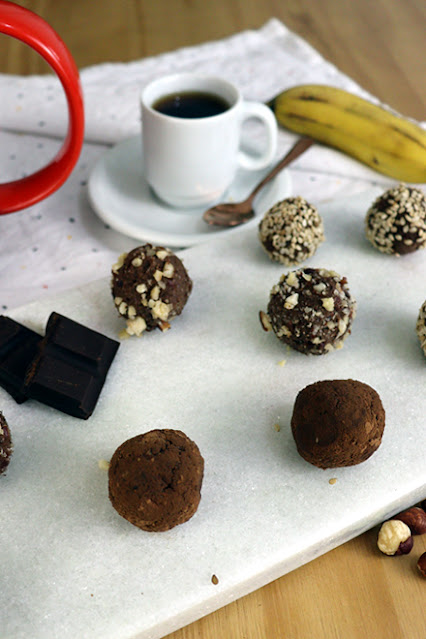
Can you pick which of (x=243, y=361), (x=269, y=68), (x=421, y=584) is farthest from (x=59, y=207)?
(x=421, y=584)

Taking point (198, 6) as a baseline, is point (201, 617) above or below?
below

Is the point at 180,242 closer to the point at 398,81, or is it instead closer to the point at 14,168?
the point at 14,168

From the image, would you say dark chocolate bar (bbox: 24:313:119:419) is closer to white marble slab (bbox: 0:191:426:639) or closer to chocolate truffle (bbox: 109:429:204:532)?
white marble slab (bbox: 0:191:426:639)

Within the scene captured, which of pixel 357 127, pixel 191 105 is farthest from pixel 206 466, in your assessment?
pixel 357 127

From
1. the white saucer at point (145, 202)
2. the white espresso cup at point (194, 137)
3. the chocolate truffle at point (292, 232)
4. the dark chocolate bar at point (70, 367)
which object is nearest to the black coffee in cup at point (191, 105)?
the white espresso cup at point (194, 137)

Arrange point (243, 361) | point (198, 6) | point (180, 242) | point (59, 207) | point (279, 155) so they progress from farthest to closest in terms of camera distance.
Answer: point (198, 6) < point (279, 155) < point (59, 207) < point (180, 242) < point (243, 361)

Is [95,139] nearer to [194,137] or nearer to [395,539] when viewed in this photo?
[194,137]
